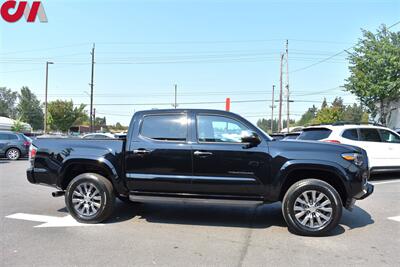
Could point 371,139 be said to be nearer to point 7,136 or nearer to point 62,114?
point 7,136

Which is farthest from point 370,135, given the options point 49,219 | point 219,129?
point 49,219

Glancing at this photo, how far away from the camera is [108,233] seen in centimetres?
544

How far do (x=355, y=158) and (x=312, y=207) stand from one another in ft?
3.31

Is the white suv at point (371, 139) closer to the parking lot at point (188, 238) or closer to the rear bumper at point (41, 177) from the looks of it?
the parking lot at point (188, 238)

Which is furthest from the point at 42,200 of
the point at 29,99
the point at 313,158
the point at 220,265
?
the point at 29,99

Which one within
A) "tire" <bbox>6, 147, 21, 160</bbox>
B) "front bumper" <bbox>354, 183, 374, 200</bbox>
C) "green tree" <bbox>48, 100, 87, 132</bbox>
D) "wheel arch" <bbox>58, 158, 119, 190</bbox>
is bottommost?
"tire" <bbox>6, 147, 21, 160</bbox>

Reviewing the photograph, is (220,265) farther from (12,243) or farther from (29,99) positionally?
(29,99)

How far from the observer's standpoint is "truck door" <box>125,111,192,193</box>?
575 centimetres

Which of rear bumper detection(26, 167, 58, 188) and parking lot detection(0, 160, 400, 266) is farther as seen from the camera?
rear bumper detection(26, 167, 58, 188)

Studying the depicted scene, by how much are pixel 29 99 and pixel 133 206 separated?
125 metres

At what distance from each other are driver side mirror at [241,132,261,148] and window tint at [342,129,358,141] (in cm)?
577

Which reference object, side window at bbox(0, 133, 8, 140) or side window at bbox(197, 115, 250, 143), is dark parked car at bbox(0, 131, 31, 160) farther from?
side window at bbox(197, 115, 250, 143)

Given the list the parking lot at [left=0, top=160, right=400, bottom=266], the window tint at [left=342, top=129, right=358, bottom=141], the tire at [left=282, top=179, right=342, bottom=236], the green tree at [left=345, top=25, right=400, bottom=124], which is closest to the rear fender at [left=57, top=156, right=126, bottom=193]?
the parking lot at [left=0, top=160, right=400, bottom=266]

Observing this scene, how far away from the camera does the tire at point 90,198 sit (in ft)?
19.4
